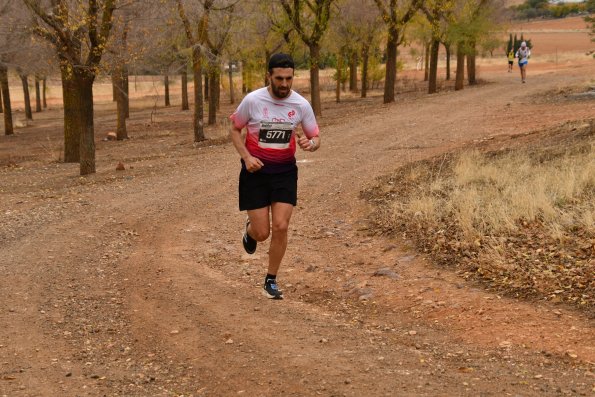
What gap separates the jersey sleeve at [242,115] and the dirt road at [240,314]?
1830 millimetres

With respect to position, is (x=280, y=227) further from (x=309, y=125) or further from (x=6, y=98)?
(x=6, y=98)

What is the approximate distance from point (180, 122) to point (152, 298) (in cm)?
2965

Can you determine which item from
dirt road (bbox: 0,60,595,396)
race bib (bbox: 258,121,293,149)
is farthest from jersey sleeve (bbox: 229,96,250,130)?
dirt road (bbox: 0,60,595,396)

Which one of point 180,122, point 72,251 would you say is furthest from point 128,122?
point 72,251

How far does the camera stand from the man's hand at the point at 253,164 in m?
6.30

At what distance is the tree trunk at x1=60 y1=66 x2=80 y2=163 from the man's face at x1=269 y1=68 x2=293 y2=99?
15323 mm

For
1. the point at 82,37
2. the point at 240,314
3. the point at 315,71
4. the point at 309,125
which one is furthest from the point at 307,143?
the point at 315,71

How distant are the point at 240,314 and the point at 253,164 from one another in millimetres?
1569

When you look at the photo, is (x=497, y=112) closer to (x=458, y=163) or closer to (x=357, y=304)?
(x=458, y=163)

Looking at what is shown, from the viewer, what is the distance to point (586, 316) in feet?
21.0

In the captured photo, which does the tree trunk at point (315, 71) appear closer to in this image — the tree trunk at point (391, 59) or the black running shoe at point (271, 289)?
the tree trunk at point (391, 59)

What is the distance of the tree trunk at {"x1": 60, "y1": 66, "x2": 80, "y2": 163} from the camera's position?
20.7 meters

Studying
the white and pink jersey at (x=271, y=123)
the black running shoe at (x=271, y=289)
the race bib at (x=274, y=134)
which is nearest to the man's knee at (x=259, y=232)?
the black running shoe at (x=271, y=289)

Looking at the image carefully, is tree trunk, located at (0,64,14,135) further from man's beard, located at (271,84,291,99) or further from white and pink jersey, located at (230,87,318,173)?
man's beard, located at (271,84,291,99)
